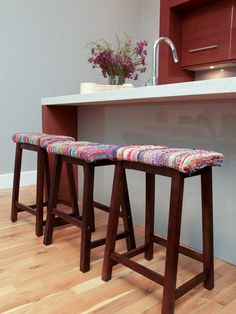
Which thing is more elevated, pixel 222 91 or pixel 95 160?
pixel 222 91

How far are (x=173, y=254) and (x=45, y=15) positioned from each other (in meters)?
2.80

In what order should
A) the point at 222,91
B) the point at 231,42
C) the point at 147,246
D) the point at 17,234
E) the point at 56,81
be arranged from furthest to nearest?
1. the point at 56,81
2. the point at 231,42
3. the point at 17,234
4. the point at 147,246
5. the point at 222,91

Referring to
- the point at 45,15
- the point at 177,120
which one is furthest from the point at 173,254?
the point at 45,15

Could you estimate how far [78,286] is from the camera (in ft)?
4.13

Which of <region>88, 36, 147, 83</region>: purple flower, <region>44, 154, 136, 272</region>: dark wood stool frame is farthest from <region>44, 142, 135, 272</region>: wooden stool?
<region>88, 36, 147, 83</region>: purple flower

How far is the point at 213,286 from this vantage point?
1256mm

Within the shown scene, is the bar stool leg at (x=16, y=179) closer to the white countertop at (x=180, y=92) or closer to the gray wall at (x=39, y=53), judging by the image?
the white countertop at (x=180, y=92)

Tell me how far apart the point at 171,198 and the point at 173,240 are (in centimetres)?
15

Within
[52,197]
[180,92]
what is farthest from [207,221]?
[52,197]

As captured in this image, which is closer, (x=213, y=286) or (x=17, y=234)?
(x=213, y=286)

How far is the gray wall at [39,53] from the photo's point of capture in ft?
9.12

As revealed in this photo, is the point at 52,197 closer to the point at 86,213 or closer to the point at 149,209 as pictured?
the point at 86,213

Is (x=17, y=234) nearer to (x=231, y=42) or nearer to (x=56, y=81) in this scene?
(x=56, y=81)

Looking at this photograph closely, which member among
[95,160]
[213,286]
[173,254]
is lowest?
[213,286]
